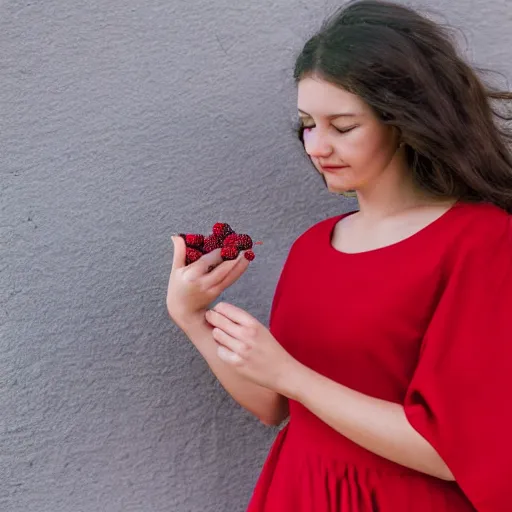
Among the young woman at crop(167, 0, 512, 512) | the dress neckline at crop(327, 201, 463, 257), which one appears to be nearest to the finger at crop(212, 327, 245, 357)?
the young woman at crop(167, 0, 512, 512)

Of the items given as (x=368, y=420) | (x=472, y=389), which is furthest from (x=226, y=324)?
(x=472, y=389)

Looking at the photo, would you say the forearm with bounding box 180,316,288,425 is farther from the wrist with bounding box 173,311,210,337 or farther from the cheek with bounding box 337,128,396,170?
the cheek with bounding box 337,128,396,170

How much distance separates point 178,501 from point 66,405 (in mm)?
272

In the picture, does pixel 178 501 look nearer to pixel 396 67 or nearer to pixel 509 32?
pixel 396 67

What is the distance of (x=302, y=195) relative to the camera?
142cm

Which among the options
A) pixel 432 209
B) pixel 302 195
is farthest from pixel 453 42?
pixel 302 195

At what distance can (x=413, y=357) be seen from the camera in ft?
3.38

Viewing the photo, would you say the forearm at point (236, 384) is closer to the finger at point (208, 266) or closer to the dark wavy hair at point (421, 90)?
the finger at point (208, 266)

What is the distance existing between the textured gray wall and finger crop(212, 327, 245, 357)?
12.7 inches

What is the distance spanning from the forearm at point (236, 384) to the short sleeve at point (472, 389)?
0.33m

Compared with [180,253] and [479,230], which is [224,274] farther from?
[479,230]

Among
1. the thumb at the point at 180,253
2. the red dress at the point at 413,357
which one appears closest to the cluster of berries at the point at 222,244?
the thumb at the point at 180,253

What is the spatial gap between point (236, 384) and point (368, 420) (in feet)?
1.01

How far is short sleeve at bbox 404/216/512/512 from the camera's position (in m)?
0.93
